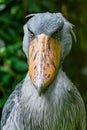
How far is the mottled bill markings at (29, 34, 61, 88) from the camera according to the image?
1.73 metres

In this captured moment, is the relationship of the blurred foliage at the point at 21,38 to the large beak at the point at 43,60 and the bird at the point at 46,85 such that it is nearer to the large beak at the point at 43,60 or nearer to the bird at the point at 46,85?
the bird at the point at 46,85

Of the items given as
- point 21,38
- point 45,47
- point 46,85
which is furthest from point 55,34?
point 21,38

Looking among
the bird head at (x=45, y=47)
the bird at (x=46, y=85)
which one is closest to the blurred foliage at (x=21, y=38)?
the bird at (x=46, y=85)

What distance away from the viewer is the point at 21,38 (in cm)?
318

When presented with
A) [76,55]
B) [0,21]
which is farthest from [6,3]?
[76,55]

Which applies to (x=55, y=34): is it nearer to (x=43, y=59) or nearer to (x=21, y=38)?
(x=43, y=59)

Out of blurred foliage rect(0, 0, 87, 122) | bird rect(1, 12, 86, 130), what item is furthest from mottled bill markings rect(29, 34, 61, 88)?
blurred foliage rect(0, 0, 87, 122)

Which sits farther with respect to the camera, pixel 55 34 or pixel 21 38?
pixel 21 38

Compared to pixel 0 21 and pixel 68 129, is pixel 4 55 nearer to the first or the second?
pixel 0 21

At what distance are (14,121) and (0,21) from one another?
1.20m

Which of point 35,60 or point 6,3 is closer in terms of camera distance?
point 35,60

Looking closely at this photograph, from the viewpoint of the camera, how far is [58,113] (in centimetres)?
189

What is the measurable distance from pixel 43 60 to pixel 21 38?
1.42 meters

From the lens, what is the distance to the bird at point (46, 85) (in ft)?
5.81
